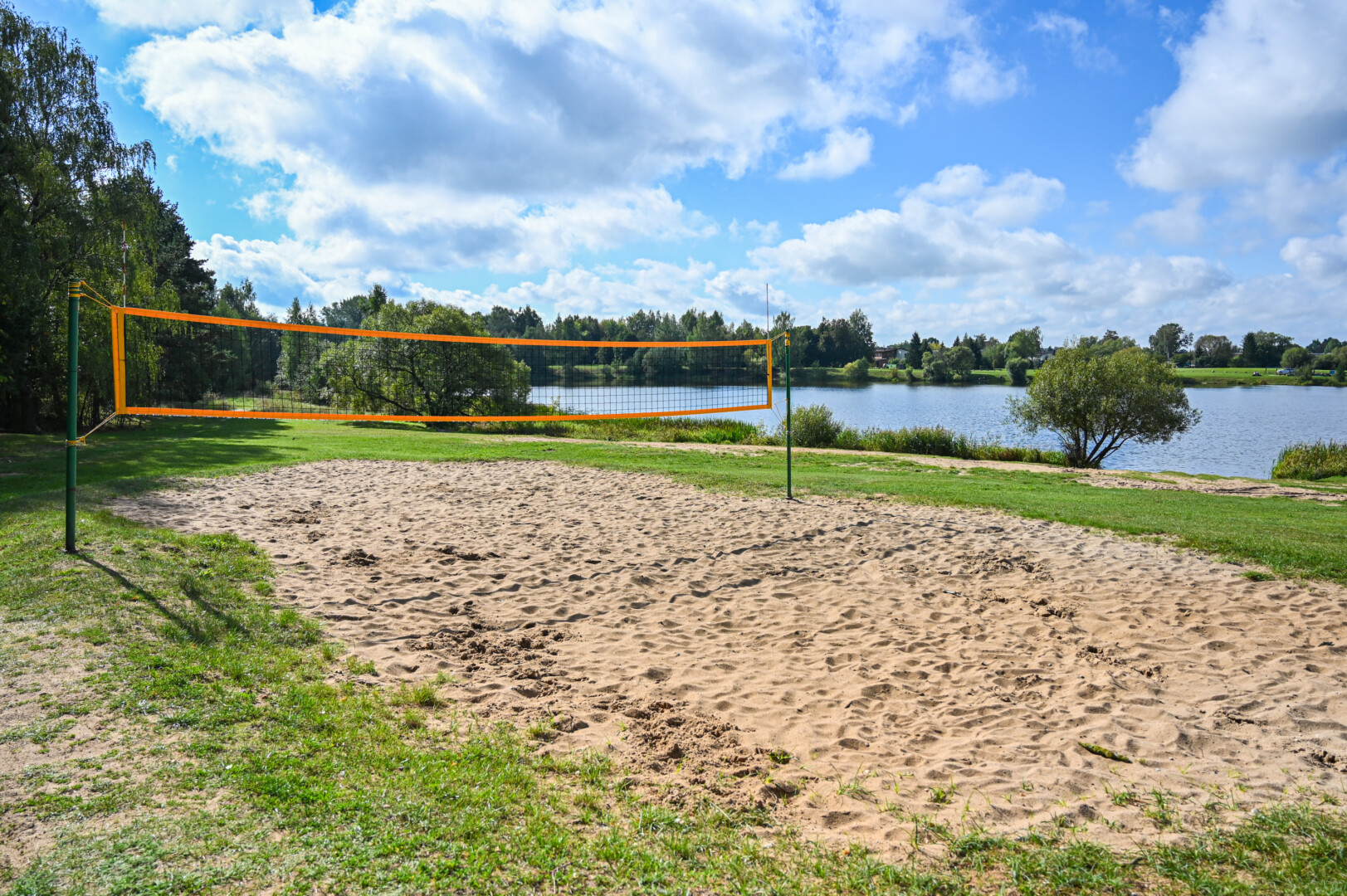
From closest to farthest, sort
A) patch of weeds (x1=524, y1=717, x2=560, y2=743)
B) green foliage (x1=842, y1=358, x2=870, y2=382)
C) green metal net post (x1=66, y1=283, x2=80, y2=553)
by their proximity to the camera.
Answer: patch of weeds (x1=524, y1=717, x2=560, y2=743) < green metal net post (x1=66, y1=283, x2=80, y2=553) < green foliage (x1=842, y1=358, x2=870, y2=382)

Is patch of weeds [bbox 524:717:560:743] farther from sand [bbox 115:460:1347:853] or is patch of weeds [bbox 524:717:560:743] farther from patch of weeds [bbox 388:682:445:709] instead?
patch of weeds [bbox 388:682:445:709]

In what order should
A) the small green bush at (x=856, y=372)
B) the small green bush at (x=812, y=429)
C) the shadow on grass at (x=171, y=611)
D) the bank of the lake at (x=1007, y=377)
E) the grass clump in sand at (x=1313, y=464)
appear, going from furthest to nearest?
the small green bush at (x=856, y=372) → the bank of the lake at (x=1007, y=377) → the small green bush at (x=812, y=429) → the grass clump in sand at (x=1313, y=464) → the shadow on grass at (x=171, y=611)

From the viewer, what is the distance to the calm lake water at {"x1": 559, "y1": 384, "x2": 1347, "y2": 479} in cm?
2459

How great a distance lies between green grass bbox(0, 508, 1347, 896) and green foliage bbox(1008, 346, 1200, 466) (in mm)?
21884

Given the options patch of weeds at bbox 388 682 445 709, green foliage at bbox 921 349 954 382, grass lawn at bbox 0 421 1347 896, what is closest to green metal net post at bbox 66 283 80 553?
grass lawn at bbox 0 421 1347 896

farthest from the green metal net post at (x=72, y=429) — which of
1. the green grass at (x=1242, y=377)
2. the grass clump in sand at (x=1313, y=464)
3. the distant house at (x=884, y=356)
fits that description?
the distant house at (x=884, y=356)

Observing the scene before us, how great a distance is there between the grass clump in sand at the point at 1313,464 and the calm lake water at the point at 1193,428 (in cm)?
81

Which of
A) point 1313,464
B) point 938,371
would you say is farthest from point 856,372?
point 1313,464

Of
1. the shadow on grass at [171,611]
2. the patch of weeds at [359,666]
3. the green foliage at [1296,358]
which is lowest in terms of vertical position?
the patch of weeds at [359,666]

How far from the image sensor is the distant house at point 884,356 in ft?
300

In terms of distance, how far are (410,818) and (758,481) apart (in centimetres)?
910

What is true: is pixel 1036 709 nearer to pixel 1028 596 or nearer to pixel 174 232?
pixel 1028 596

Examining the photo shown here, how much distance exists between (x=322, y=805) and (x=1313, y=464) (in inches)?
1007

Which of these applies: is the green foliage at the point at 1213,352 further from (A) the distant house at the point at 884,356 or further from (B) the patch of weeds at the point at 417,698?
(B) the patch of weeds at the point at 417,698
